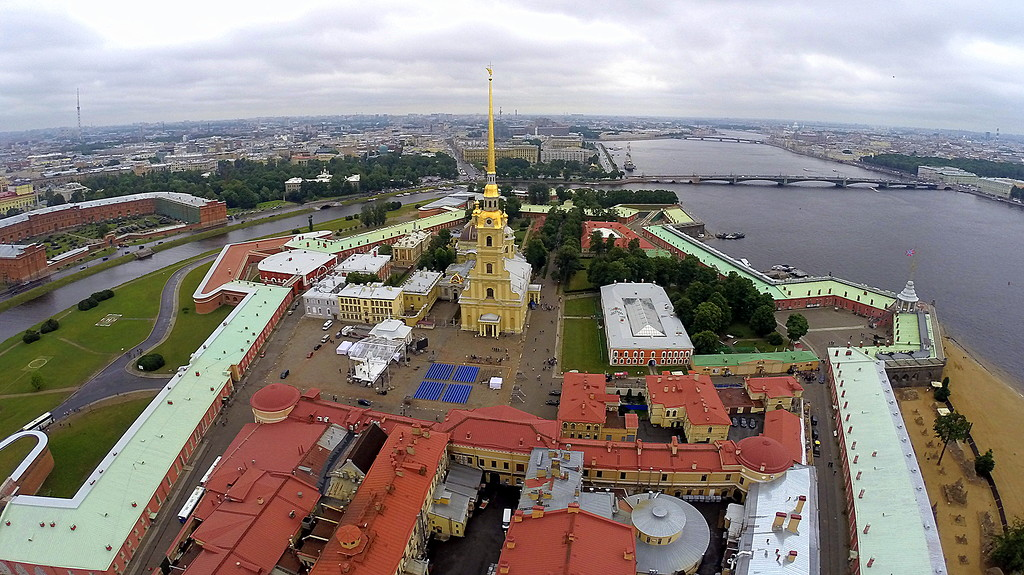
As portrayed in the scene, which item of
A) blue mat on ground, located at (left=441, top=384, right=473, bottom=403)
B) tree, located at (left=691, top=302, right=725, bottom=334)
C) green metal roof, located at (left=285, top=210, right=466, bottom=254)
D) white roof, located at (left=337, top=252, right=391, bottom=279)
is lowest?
blue mat on ground, located at (left=441, top=384, right=473, bottom=403)

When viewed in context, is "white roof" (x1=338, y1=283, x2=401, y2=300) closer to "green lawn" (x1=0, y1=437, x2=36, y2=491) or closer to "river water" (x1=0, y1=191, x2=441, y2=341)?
"green lawn" (x1=0, y1=437, x2=36, y2=491)

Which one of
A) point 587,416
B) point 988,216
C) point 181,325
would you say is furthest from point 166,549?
point 988,216

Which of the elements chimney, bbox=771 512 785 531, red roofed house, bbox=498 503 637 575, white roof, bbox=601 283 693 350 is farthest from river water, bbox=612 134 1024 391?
red roofed house, bbox=498 503 637 575

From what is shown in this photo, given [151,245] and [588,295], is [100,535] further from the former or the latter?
[151,245]

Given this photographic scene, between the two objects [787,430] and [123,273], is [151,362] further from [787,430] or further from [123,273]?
[787,430]

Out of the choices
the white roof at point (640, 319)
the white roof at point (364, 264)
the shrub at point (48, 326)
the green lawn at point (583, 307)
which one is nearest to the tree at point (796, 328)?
the white roof at point (640, 319)

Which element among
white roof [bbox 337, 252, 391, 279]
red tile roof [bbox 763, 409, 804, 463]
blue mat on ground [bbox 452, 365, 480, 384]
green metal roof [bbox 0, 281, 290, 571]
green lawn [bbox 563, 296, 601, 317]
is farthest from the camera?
white roof [bbox 337, 252, 391, 279]
